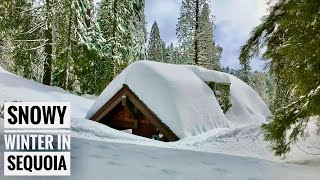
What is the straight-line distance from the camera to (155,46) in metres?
56.6

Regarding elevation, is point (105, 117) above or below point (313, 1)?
below

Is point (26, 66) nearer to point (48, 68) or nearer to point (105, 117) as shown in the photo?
point (48, 68)

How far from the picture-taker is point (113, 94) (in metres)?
13.8

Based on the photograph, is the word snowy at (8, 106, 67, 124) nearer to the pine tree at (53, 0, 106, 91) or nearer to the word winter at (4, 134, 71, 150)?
the word winter at (4, 134, 71, 150)

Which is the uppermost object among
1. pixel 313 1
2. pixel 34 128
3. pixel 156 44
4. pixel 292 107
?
pixel 156 44

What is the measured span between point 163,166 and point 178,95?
751 centimetres

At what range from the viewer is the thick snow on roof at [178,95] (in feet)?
39.3

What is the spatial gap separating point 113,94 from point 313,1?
9.57 meters

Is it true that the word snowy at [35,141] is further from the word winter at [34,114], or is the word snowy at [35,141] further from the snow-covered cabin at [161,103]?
the snow-covered cabin at [161,103]

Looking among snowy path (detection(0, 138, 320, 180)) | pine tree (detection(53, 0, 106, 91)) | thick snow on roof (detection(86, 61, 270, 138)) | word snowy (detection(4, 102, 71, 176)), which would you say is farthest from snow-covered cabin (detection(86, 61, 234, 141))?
pine tree (detection(53, 0, 106, 91))

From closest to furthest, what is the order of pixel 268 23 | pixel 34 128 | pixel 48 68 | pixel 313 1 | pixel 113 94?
pixel 313 1 < pixel 34 128 < pixel 268 23 < pixel 113 94 < pixel 48 68

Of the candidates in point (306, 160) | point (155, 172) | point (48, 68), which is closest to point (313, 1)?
point (306, 160)

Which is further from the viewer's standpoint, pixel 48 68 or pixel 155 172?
pixel 48 68

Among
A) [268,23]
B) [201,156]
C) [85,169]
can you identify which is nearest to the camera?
[85,169]
